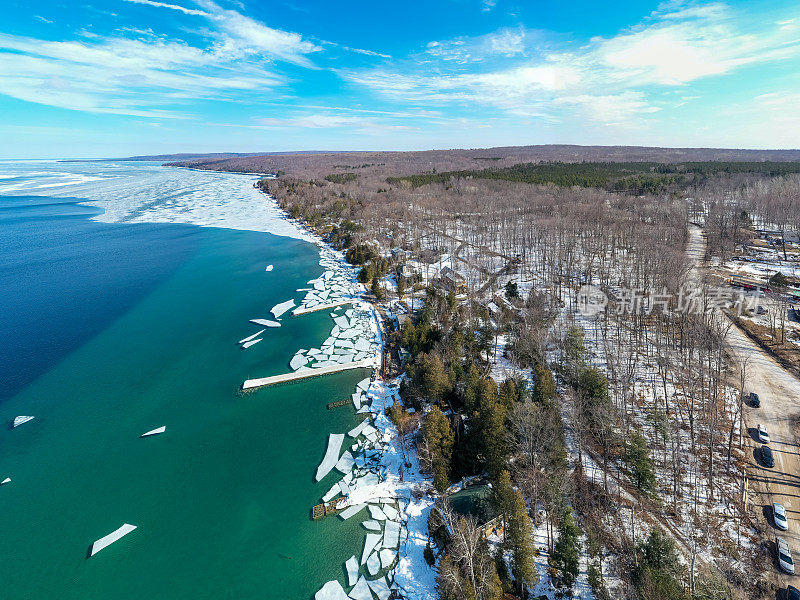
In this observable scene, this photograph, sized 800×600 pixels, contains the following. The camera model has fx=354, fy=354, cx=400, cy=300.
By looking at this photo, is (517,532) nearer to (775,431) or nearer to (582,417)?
(582,417)

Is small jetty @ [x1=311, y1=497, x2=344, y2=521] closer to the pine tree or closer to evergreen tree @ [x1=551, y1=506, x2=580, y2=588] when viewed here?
the pine tree

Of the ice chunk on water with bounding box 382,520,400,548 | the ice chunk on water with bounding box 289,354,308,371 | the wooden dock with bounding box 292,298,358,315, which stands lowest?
the ice chunk on water with bounding box 382,520,400,548

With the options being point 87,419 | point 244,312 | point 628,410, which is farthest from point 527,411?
point 244,312

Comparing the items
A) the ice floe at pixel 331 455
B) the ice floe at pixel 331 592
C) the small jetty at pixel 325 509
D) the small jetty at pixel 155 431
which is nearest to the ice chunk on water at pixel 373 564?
the ice floe at pixel 331 592

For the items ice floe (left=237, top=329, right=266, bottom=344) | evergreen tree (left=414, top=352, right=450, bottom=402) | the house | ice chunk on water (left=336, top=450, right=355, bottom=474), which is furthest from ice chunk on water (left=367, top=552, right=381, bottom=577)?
the house

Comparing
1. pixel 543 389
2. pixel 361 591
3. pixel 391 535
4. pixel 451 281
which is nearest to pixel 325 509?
pixel 391 535

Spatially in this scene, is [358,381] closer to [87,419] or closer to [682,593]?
[87,419]
